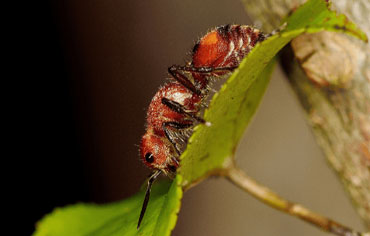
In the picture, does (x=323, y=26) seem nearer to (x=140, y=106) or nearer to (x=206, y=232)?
(x=140, y=106)

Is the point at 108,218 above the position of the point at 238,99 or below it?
below

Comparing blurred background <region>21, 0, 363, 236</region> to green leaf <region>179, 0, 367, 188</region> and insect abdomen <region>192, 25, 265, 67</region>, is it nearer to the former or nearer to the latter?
insect abdomen <region>192, 25, 265, 67</region>

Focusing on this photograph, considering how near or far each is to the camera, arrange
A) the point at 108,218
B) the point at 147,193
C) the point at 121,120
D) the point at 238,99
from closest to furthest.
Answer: the point at 238,99
the point at 147,193
the point at 108,218
the point at 121,120

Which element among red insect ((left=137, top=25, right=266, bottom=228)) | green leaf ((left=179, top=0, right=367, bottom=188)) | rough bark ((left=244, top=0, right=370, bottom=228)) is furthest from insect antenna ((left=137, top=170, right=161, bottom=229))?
rough bark ((left=244, top=0, right=370, bottom=228))

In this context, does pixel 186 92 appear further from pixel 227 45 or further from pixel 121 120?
Answer: pixel 121 120

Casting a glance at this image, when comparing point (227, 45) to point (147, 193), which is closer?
point (147, 193)

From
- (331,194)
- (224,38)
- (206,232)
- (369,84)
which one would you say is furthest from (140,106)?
(369,84)

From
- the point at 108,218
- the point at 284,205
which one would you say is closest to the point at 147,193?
the point at 108,218
